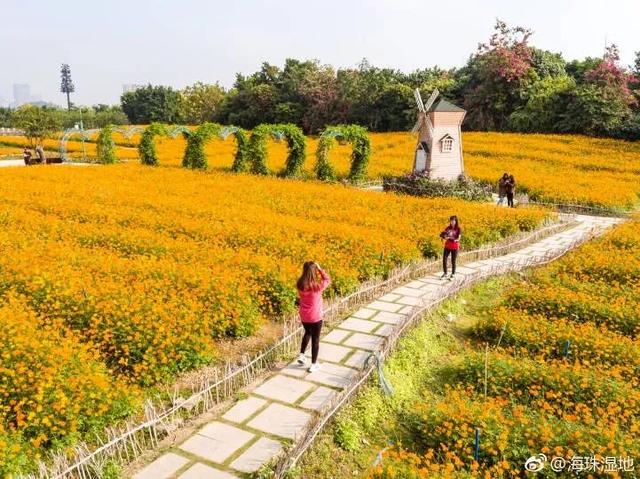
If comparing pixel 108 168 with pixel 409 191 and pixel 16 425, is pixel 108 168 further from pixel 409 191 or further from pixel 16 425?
pixel 16 425

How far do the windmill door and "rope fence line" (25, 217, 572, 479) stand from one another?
19.0 meters

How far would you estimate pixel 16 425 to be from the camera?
618 centimetres

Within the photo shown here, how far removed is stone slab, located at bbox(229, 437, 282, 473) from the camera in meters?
6.00

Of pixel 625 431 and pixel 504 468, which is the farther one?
pixel 625 431

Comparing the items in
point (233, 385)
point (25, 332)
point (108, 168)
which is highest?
point (108, 168)

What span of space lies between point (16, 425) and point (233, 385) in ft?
9.60

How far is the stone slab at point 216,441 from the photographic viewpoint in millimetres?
6219

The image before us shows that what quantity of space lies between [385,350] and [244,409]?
290 cm

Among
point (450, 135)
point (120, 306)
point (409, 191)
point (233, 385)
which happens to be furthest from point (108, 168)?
point (233, 385)

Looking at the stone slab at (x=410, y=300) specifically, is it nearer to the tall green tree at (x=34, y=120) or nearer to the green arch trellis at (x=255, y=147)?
the green arch trellis at (x=255, y=147)

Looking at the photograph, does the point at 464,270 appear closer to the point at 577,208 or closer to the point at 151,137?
the point at 577,208

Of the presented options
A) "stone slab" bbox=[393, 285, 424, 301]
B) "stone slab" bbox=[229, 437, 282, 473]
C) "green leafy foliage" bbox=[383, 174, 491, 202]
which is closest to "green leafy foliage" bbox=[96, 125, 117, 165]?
"green leafy foliage" bbox=[383, 174, 491, 202]

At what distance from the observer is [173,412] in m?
6.74

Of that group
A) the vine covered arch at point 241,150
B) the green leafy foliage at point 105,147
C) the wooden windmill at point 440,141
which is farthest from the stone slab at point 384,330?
the green leafy foliage at point 105,147
